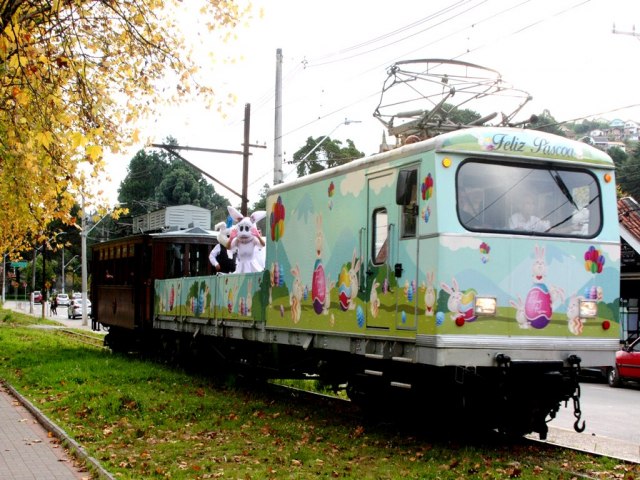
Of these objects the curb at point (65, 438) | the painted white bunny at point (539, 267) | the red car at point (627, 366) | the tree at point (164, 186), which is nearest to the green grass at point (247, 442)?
the curb at point (65, 438)

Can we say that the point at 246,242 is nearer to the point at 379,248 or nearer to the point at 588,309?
the point at 379,248

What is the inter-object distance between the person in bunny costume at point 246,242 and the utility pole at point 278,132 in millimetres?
5188

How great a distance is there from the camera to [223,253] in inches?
758

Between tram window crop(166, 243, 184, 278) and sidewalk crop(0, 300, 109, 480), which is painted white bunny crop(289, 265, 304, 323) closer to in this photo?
sidewalk crop(0, 300, 109, 480)

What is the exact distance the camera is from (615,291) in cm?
1002

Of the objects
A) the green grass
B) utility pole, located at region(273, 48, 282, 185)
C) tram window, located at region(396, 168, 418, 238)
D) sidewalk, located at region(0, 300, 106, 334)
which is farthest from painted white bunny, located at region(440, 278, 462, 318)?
sidewalk, located at region(0, 300, 106, 334)

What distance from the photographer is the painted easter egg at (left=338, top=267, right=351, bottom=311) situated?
10.8 metres

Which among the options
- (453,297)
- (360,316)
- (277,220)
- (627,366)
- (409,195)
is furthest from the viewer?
(627,366)

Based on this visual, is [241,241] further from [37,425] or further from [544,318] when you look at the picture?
[544,318]

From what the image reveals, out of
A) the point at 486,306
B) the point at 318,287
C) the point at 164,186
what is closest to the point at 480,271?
the point at 486,306

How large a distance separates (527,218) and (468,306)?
132cm

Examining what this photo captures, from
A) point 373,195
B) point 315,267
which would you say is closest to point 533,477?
point 373,195

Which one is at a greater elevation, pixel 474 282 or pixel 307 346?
pixel 474 282

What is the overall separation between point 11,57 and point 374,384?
566 cm
